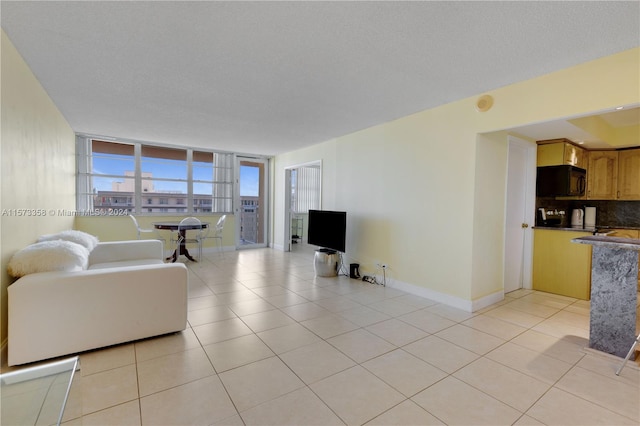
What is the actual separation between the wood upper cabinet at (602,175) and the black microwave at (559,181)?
528 mm

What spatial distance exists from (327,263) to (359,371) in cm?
264

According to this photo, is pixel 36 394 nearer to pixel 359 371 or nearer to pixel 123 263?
pixel 359 371

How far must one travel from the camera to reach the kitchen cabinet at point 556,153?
13.1ft

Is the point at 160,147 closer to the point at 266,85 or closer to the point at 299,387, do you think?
the point at 266,85

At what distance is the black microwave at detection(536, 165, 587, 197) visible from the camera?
3955 millimetres

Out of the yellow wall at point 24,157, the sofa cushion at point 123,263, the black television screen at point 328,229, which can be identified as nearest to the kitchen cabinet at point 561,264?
the black television screen at point 328,229

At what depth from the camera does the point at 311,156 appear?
6.05 metres

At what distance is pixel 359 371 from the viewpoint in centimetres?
207

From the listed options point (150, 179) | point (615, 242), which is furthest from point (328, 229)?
point (150, 179)

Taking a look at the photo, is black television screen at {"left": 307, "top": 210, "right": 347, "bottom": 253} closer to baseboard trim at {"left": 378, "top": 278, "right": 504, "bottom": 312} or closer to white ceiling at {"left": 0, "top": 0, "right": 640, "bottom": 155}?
baseboard trim at {"left": 378, "top": 278, "right": 504, "bottom": 312}

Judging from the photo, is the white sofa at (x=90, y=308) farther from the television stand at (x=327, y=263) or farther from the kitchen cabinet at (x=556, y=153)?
the kitchen cabinet at (x=556, y=153)

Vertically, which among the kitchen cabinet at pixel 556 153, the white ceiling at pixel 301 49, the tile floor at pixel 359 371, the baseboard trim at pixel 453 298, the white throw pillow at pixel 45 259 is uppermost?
the white ceiling at pixel 301 49

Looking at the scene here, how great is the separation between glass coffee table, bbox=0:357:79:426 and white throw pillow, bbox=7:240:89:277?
1.21m

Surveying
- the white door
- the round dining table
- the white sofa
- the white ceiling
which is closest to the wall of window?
the round dining table
